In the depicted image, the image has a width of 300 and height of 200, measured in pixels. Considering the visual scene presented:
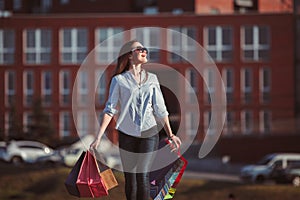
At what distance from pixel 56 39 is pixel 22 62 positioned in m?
3.28

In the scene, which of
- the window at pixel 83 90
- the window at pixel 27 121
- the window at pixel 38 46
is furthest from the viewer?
the window at pixel 38 46

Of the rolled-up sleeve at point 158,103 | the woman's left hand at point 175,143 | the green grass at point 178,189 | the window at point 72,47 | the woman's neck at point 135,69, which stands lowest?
the green grass at point 178,189

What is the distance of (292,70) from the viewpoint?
202ft

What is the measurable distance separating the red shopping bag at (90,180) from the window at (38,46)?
58993mm

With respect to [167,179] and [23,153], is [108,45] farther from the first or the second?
[167,179]

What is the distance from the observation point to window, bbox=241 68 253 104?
204ft

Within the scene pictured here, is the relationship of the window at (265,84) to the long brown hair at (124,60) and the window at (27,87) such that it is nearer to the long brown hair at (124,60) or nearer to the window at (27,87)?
the window at (27,87)

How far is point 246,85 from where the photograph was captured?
6284cm

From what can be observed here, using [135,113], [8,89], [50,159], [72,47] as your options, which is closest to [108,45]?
[72,47]

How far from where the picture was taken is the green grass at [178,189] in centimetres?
2642

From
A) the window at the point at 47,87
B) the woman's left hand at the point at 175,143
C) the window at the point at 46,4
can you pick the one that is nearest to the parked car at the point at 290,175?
the window at the point at 47,87

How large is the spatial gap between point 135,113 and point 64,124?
190 feet

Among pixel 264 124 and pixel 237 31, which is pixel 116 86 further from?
pixel 237 31

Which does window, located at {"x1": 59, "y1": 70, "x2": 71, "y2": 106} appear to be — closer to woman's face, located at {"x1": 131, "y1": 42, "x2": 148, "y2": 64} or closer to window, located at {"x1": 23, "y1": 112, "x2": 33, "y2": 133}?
window, located at {"x1": 23, "y1": 112, "x2": 33, "y2": 133}
